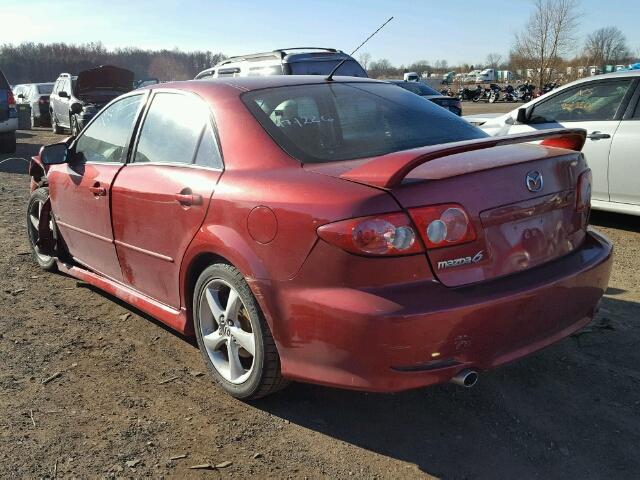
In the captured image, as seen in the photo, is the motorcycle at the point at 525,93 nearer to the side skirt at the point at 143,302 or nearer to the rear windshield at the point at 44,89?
the rear windshield at the point at 44,89

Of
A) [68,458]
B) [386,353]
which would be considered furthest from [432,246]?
[68,458]

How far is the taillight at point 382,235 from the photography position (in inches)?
92.7

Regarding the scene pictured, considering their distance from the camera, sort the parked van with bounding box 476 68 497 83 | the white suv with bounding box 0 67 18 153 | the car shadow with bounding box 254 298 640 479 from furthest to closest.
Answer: the parked van with bounding box 476 68 497 83 → the white suv with bounding box 0 67 18 153 → the car shadow with bounding box 254 298 640 479

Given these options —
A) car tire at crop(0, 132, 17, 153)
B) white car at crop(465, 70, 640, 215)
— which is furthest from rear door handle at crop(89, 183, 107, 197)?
car tire at crop(0, 132, 17, 153)

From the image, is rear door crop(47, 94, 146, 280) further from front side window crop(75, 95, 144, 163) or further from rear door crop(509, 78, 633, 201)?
rear door crop(509, 78, 633, 201)

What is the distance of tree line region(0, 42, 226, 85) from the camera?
258 ft

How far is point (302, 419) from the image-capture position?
115 inches

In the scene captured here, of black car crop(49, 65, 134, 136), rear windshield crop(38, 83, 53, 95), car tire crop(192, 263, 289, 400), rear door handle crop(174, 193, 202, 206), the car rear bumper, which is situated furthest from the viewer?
rear windshield crop(38, 83, 53, 95)

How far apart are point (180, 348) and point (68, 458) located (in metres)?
1.14

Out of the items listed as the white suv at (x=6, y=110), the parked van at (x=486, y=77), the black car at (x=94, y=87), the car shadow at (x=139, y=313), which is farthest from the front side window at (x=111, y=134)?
the parked van at (x=486, y=77)

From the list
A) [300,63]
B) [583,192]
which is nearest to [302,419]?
[583,192]

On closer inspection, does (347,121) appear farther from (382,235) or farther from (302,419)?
(302,419)

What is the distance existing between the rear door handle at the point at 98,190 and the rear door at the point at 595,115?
179 inches

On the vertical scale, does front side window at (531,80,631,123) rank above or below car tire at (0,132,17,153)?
above
